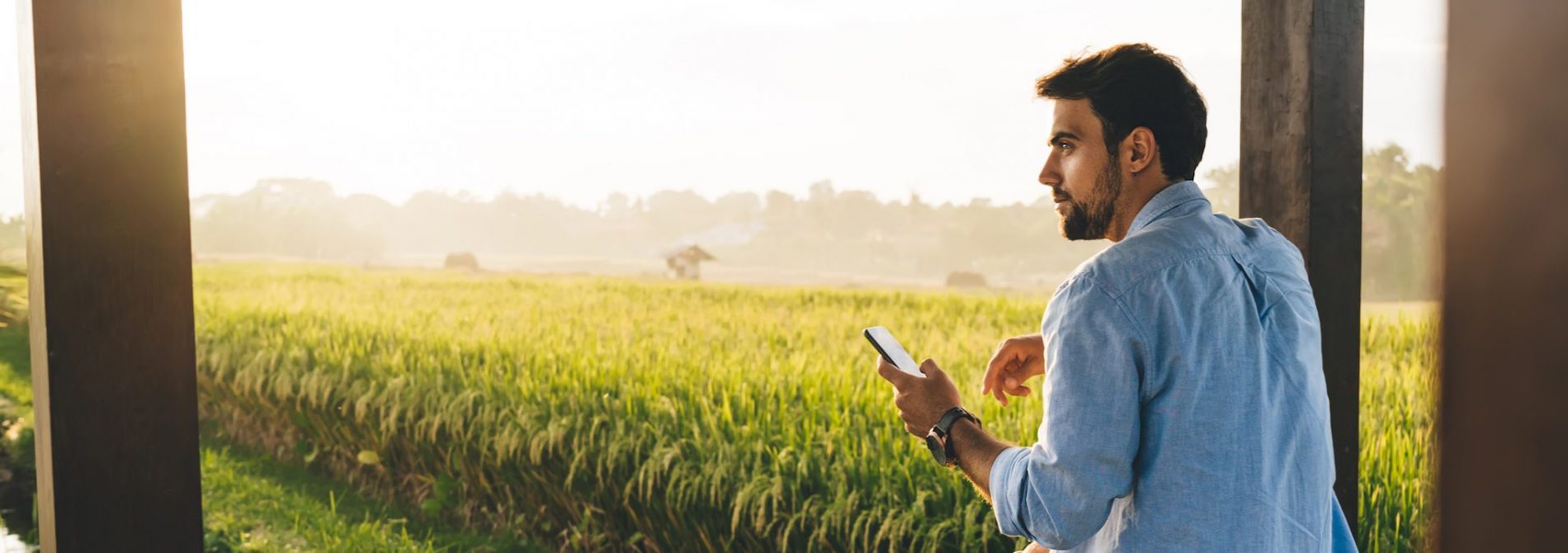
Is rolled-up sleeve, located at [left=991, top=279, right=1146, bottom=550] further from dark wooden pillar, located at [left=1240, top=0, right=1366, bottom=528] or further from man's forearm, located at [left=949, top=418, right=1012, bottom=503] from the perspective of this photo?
dark wooden pillar, located at [left=1240, top=0, right=1366, bottom=528]

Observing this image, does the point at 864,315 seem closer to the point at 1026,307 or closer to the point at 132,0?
the point at 1026,307

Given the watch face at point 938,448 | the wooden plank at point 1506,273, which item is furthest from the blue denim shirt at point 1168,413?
the wooden plank at point 1506,273

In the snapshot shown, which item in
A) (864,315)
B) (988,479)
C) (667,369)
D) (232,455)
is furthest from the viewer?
(864,315)

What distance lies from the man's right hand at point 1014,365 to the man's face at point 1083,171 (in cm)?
28

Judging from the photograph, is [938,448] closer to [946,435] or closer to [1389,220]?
[946,435]

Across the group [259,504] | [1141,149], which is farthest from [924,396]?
[259,504]

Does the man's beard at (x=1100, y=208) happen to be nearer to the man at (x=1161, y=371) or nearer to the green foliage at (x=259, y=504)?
the man at (x=1161, y=371)

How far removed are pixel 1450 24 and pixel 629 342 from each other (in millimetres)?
3417

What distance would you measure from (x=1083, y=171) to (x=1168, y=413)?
0.28m

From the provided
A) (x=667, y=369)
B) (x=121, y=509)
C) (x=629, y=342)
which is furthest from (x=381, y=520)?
(x=121, y=509)

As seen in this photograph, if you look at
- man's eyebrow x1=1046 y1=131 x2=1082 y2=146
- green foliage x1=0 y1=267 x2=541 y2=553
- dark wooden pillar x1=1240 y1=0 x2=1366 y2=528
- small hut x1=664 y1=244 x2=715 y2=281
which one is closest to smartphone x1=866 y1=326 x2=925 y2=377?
man's eyebrow x1=1046 y1=131 x2=1082 y2=146

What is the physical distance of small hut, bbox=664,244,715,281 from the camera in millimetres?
12867

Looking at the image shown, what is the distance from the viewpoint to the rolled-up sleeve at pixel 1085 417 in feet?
3.32

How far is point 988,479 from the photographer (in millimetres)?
1132
